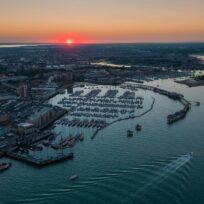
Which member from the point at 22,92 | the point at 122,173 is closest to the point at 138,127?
the point at 122,173

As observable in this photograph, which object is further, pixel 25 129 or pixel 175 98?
pixel 175 98

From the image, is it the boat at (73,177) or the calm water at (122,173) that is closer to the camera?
the calm water at (122,173)

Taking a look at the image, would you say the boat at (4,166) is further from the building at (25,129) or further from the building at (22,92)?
the building at (22,92)

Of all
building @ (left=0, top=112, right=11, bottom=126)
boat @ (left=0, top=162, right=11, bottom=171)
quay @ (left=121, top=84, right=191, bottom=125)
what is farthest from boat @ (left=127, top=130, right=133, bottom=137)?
building @ (left=0, top=112, right=11, bottom=126)

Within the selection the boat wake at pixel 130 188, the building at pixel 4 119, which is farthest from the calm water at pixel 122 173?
the building at pixel 4 119

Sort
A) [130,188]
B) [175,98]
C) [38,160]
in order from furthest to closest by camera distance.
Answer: [175,98] → [38,160] → [130,188]

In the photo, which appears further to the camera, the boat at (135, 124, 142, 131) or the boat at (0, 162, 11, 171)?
the boat at (135, 124, 142, 131)

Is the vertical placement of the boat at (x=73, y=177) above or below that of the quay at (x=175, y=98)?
above

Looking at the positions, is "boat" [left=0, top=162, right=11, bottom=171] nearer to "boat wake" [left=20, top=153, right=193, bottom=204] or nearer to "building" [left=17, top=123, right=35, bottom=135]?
"boat wake" [left=20, top=153, right=193, bottom=204]

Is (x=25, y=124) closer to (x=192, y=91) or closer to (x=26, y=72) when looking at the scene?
(x=192, y=91)

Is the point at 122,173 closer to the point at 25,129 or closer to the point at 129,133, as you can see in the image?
the point at 129,133
